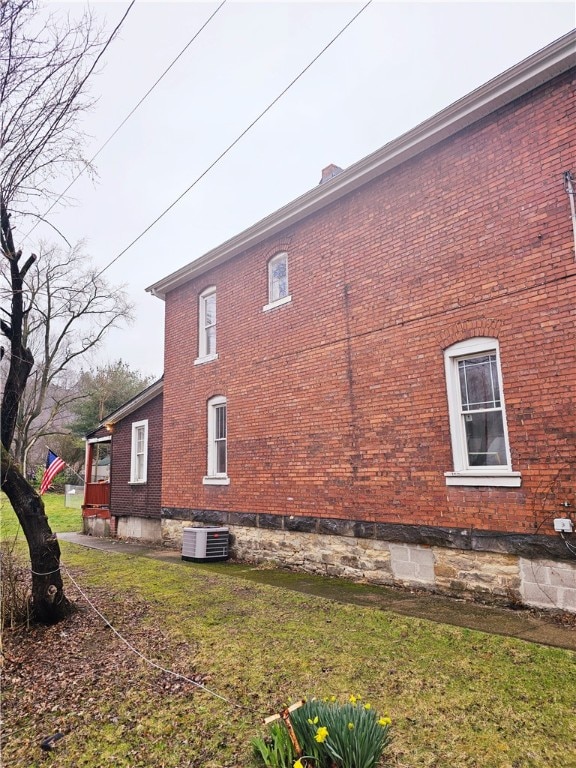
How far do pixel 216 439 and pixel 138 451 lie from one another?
505 centimetres

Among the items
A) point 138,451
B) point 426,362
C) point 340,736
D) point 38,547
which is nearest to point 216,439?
point 138,451

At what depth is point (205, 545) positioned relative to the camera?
10547 millimetres

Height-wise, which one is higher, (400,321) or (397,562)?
(400,321)

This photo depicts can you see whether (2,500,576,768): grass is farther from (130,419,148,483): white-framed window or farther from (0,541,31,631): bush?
(130,419,148,483): white-framed window

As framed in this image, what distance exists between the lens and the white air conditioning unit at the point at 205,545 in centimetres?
1055

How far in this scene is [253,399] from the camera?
1098 cm

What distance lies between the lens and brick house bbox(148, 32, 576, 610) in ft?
20.9

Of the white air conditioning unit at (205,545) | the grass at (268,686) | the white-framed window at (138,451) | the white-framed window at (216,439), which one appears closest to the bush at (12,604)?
the grass at (268,686)

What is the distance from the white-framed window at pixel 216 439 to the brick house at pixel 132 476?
3197mm

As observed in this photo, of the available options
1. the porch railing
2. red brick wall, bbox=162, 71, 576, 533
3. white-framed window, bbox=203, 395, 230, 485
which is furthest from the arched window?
the porch railing

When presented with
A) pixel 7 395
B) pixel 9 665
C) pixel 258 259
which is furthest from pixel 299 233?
pixel 9 665

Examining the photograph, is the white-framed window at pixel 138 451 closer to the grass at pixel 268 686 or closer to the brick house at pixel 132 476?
the brick house at pixel 132 476

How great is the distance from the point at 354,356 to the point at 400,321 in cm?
112

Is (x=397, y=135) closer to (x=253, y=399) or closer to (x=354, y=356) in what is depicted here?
(x=354, y=356)
